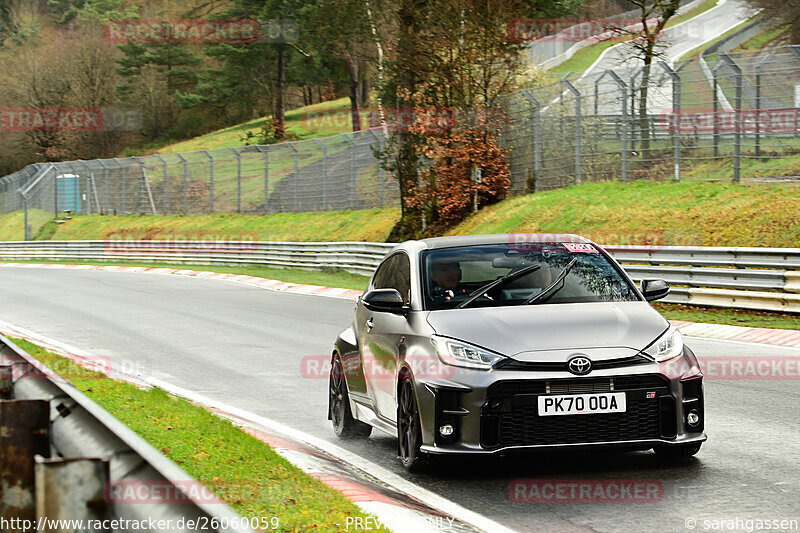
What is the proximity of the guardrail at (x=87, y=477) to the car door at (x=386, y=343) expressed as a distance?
351 centimetres

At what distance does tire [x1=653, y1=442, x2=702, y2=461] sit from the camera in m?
7.39

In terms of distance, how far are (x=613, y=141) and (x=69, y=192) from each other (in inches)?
1778

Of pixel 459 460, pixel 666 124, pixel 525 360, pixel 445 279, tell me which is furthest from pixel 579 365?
pixel 666 124

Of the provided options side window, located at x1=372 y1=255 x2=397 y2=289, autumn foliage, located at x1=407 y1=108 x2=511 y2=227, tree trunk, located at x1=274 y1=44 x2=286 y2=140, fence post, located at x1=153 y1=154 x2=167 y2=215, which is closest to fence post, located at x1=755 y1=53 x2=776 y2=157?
autumn foliage, located at x1=407 y1=108 x2=511 y2=227

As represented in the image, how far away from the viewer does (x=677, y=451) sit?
298 inches

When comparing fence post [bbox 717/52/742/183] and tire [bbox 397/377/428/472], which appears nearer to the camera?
tire [bbox 397/377/428/472]

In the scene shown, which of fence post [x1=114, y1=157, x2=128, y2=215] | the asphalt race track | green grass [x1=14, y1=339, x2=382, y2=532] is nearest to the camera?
green grass [x1=14, y1=339, x2=382, y2=532]

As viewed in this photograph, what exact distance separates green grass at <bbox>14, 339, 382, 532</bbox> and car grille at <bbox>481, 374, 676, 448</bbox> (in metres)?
1.09

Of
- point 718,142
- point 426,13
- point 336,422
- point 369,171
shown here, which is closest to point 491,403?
point 336,422

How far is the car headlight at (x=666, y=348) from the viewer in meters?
7.19

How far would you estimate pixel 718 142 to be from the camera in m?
25.0

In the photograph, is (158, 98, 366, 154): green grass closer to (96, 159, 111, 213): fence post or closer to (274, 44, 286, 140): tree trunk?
(274, 44, 286, 140): tree trunk

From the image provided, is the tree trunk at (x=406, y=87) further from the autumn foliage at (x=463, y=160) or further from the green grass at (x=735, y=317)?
the green grass at (x=735, y=317)

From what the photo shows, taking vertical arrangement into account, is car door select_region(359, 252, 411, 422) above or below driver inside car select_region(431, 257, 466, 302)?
below
